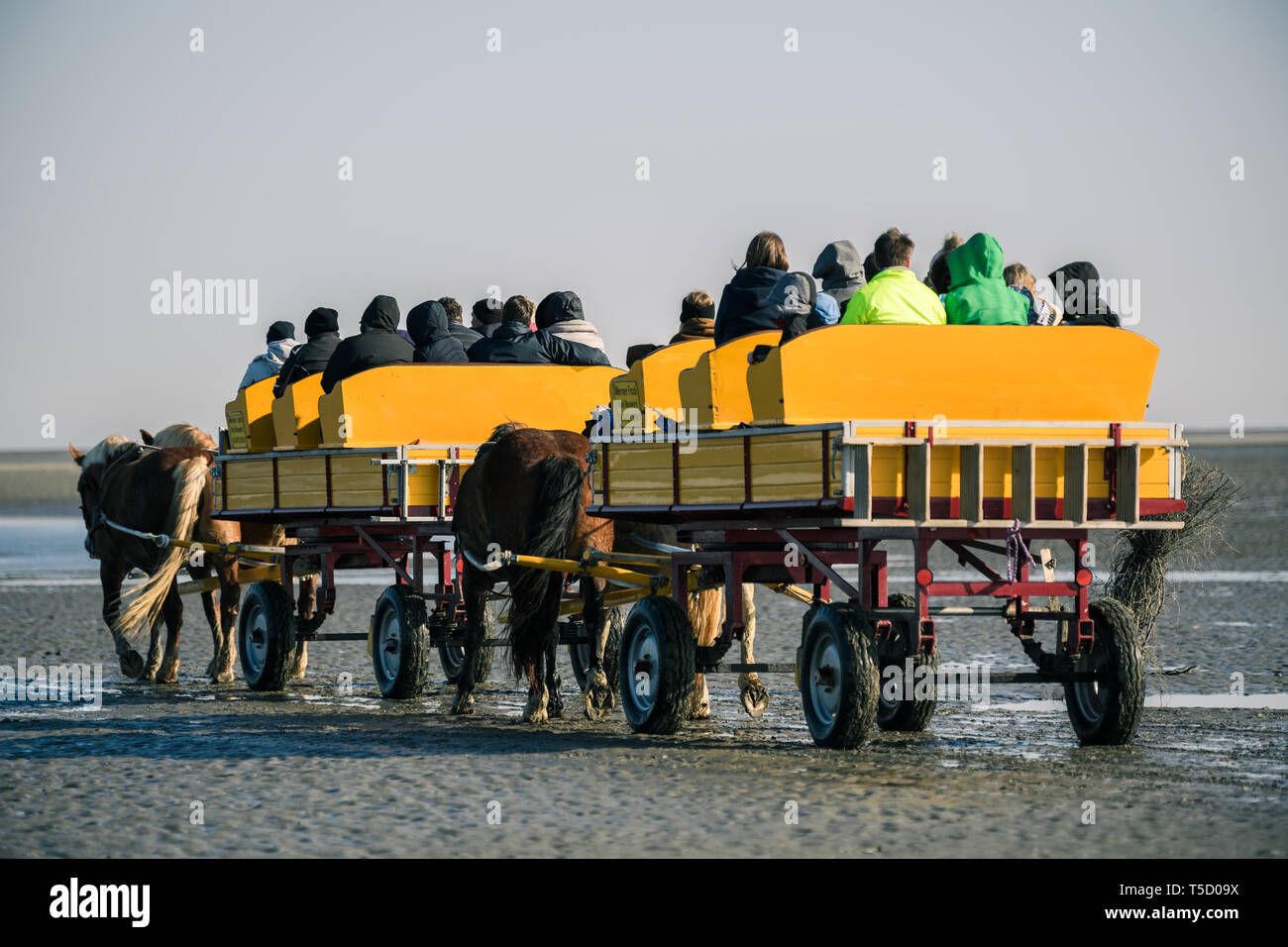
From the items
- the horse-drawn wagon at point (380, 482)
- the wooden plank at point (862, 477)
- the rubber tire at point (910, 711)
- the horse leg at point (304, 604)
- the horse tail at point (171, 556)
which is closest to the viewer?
the wooden plank at point (862, 477)

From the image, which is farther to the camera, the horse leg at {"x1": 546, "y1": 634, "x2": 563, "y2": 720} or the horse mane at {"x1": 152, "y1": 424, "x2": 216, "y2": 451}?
the horse mane at {"x1": 152, "y1": 424, "x2": 216, "y2": 451}

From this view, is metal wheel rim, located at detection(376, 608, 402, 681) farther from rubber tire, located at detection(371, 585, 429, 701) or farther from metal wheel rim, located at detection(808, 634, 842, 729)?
metal wheel rim, located at detection(808, 634, 842, 729)

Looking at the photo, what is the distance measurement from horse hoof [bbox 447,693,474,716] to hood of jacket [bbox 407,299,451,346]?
341cm

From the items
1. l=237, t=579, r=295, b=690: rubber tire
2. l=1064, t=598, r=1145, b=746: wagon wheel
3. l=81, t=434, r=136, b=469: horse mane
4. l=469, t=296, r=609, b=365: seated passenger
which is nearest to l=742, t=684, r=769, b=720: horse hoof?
l=1064, t=598, r=1145, b=746: wagon wheel

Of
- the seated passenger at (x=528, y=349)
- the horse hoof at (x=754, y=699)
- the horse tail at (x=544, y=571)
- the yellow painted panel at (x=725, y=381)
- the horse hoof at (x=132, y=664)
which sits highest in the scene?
the seated passenger at (x=528, y=349)

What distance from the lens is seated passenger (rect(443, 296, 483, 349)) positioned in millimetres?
16766

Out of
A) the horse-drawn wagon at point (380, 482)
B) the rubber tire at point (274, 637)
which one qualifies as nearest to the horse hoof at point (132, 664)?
the horse-drawn wagon at point (380, 482)

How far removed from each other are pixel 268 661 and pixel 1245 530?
96.7 ft

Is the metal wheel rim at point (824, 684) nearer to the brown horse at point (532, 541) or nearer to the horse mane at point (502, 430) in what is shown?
the brown horse at point (532, 541)

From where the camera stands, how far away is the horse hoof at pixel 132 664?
52.2ft

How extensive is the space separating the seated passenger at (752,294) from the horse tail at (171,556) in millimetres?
6108

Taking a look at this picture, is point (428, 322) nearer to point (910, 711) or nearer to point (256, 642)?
point (256, 642)

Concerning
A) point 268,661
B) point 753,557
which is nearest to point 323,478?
point 268,661
